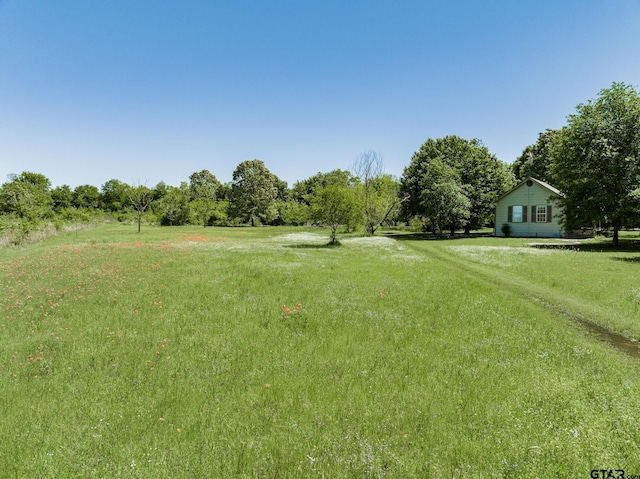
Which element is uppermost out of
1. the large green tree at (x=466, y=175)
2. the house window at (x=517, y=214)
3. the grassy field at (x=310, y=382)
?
the large green tree at (x=466, y=175)

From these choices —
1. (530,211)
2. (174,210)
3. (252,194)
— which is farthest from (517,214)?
(174,210)

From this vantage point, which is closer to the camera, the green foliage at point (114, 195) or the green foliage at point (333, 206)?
the green foliage at point (333, 206)

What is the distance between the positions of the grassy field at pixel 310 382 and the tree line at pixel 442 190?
77.3 ft

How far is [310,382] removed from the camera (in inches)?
277

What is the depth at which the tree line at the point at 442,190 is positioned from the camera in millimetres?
32812

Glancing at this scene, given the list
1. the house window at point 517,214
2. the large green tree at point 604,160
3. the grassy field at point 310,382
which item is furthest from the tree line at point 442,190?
the grassy field at point 310,382

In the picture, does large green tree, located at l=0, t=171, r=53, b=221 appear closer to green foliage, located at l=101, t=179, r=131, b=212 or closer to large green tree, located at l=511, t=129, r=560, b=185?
green foliage, located at l=101, t=179, r=131, b=212

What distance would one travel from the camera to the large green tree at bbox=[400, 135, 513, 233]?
2117 inches

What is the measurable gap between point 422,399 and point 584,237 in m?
54.1

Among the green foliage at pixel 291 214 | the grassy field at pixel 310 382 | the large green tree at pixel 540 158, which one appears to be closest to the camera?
the grassy field at pixel 310 382

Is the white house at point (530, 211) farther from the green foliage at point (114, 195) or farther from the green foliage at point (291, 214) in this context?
the green foliage at point (114, 195)

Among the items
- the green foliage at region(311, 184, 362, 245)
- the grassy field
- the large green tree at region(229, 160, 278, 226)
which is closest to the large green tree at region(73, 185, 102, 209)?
the large green tree at region(229, 160, 278, 226)

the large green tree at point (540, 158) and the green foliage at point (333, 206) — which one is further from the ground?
the large green tree at point (540, 158)

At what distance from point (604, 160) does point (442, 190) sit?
1871 centimetres
